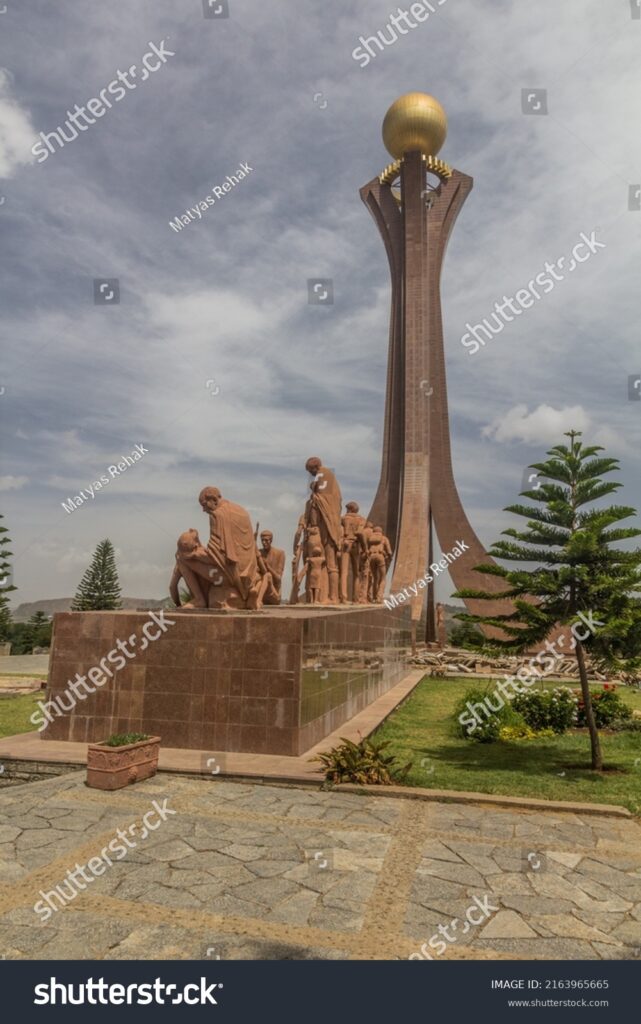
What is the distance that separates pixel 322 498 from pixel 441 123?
29.4m

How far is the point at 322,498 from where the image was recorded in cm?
1264

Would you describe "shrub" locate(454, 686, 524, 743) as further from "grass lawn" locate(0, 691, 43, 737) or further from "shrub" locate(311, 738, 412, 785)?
"grass lawn" locate(0, 691, 43, 737)

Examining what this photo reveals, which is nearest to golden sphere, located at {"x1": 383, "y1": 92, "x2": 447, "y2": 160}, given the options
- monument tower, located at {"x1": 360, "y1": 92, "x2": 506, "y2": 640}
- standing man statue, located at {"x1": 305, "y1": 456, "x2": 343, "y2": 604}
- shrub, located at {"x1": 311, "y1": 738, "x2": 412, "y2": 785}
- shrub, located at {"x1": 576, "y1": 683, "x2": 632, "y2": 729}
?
monument tower, located at {"x1": 360, "y1": 92, "x2": 506, "y2": 640}

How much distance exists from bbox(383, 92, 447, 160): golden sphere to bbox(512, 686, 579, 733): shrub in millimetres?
31081

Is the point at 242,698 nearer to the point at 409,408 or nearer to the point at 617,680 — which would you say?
the point at 617,680

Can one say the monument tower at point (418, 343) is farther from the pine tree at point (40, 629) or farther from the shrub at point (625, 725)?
the shrub at point (625, 725)

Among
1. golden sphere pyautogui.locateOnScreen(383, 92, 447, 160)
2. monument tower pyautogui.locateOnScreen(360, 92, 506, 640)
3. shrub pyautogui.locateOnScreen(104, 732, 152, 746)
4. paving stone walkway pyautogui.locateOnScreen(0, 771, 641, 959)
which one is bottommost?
paving stone walkway pyautogui.locateOnScreen(0, 771, 641, 959)

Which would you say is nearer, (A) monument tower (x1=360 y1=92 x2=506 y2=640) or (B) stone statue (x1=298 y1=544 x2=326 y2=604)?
→ (B) stone statue (x1=298 y1=544 x2=326 y2=604)

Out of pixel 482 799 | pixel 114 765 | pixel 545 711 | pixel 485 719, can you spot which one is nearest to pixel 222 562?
pixel 114 765

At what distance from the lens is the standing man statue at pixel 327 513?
41.4ft

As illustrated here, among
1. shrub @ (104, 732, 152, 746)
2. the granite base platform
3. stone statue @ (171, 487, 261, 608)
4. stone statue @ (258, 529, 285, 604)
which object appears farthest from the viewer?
stone statue @ (258, 529, 285, 604)

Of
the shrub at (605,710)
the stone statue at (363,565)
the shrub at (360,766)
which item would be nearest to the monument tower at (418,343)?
the stone statue at (363,565)

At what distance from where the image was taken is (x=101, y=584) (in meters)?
37.1

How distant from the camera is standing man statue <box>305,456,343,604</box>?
496 inches
